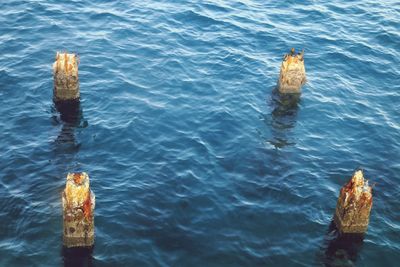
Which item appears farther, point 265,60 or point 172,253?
point 265,60

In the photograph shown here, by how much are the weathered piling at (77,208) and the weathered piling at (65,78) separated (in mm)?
11532

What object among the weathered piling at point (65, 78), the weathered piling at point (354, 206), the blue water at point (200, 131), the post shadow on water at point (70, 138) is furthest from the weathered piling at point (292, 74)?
the weathered piling at point (65, 78)

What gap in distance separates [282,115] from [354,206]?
453 inches

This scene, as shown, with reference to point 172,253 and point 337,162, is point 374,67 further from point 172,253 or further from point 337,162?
point 172,253

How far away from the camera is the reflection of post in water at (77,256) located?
70.9 ft

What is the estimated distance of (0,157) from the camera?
27.8 m

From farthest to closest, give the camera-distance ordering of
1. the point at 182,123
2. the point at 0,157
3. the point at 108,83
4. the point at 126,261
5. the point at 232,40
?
the point at 232,40 < the point at 108,83 < the point at 182,123 < the point at 0,157 < the point at 126,261

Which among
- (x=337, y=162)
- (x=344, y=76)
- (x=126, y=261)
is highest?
(x=344, y=76)

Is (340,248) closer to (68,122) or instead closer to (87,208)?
(87,208)

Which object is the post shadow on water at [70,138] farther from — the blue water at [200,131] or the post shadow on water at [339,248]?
the post shadow on water at [339,248]

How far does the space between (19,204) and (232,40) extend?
23.8 metres

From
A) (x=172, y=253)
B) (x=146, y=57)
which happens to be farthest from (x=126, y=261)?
(x=146, y=57)

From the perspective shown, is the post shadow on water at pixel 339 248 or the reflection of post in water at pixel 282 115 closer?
the post shadow on water at pixel 339 248

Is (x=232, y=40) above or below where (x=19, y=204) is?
above
